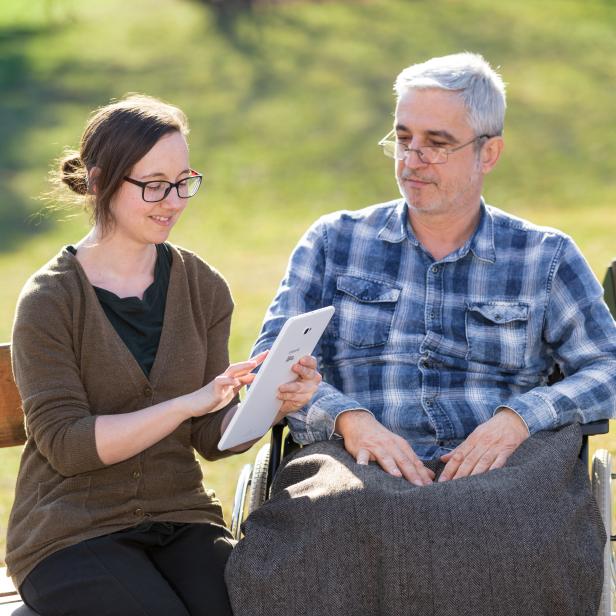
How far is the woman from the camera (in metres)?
2.90

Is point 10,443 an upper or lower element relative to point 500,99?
lower

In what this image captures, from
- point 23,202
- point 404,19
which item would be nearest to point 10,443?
point 23,202

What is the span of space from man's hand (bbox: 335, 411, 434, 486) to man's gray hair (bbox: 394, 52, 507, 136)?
3.25 feet

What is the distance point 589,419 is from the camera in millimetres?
3334

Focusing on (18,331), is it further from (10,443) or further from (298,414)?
(298,414)

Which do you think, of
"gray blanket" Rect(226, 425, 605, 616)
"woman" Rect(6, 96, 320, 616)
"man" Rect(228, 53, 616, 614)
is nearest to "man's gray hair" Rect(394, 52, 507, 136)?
"man" Rect(228, 53, 616, 614)

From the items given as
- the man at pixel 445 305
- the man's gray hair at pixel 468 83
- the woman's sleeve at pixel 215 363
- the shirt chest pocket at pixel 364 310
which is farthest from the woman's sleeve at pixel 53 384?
the man's gray hair at pixel 468 83

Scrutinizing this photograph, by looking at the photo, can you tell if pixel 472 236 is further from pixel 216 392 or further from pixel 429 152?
pixel 216 392

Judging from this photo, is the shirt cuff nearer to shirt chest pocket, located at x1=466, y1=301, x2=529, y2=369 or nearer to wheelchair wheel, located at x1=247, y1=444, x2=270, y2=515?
shirt chest pocket, located at x1=466, y1=301, x2=529, y2=369

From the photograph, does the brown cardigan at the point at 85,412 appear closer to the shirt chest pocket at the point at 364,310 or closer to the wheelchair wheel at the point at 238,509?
the wheelchair wheel at the point at 238,509

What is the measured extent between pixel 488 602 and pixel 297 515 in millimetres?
517

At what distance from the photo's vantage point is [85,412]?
9.73ft

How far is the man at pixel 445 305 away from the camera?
336cm

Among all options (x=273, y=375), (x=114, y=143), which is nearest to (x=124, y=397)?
(x=273, y=375)
